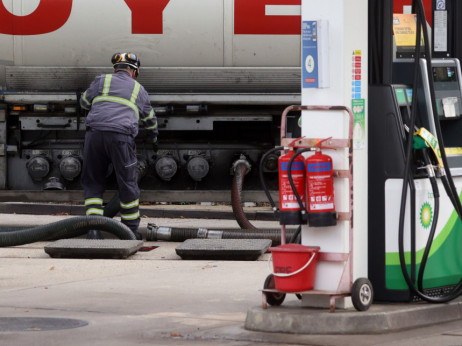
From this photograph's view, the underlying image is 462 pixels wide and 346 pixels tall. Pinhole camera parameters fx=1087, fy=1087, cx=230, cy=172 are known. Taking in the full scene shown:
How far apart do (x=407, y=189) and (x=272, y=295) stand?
920 millimetres

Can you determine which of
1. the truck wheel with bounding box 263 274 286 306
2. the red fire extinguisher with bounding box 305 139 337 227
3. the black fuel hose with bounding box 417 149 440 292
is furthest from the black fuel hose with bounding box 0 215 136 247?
the red fire extinguisher with bounding box 305 139 337 227

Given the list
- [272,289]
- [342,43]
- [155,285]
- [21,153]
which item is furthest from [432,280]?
[21,153]

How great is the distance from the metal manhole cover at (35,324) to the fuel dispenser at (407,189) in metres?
1.66

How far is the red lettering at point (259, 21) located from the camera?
12.0 metres

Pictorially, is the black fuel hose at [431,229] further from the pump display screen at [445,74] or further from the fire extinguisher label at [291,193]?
the fire extinguisher label at [291,193]

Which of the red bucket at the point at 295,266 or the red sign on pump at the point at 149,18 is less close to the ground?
the red sign on pump at the point at 149,18

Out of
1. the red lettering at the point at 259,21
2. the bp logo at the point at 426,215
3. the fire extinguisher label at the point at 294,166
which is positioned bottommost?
the bp logo at the point at 426,215

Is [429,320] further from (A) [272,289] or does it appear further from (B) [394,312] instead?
(A) [272,289]

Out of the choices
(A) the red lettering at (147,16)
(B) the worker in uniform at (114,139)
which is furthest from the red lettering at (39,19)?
(B) the worker in uniform at (114,139)

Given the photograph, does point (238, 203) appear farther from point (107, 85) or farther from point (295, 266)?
point (295, 266)

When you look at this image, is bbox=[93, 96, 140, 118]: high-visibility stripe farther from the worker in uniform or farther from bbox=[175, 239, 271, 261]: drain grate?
bbox=[175, 239, 271, 261]: drain grate

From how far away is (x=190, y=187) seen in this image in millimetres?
12500

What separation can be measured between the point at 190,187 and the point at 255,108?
3.85 ft

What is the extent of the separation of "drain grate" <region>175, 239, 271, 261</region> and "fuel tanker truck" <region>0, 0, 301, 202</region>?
10.0ft
